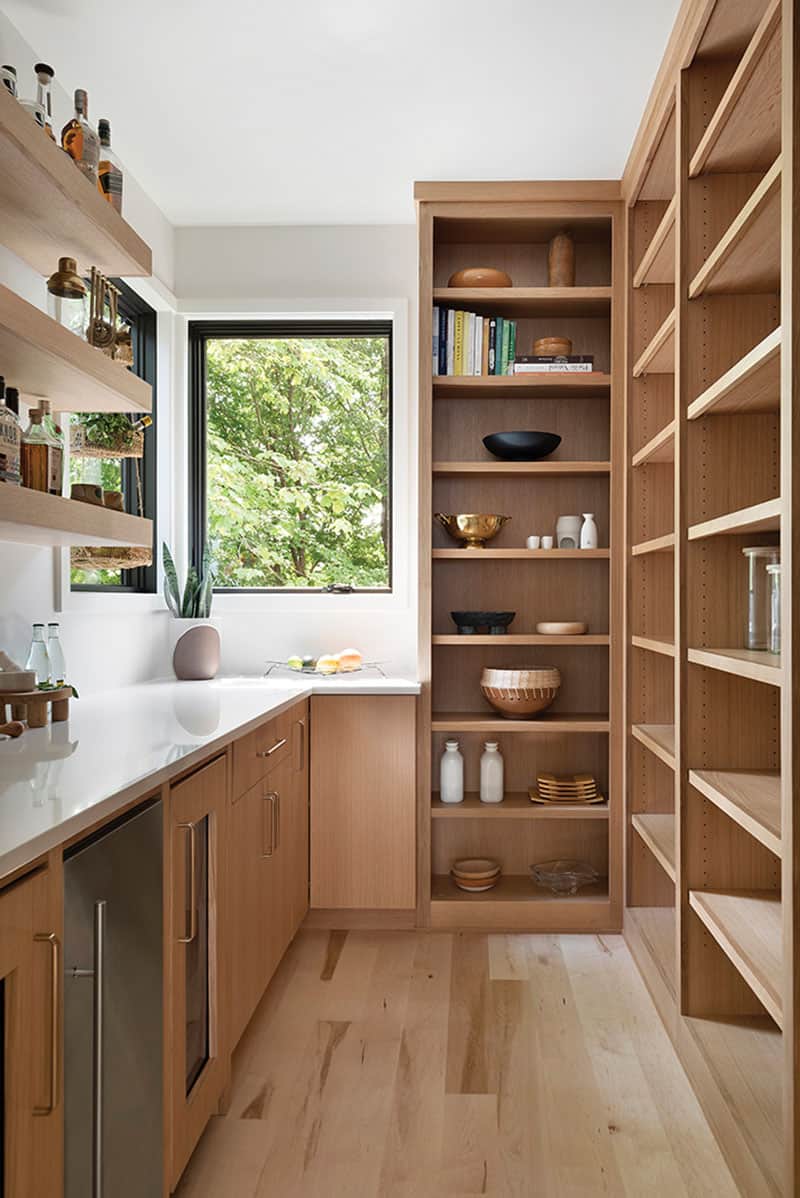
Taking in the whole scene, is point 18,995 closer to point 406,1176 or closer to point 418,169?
point 406,1176

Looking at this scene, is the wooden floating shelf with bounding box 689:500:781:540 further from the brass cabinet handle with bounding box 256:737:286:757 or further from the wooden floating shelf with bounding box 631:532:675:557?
the brass cabinet handle with bounding box 256:737:286:757

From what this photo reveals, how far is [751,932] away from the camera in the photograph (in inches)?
81.4

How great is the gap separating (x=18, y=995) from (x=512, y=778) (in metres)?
2.79

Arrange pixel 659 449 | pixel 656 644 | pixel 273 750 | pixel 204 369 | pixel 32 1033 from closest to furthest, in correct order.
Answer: pixel 32 1033
pixel 273 750
pixel 656 644
pixel 659 449
pixel 204 369

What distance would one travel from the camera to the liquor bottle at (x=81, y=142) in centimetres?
224

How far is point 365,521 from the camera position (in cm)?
404

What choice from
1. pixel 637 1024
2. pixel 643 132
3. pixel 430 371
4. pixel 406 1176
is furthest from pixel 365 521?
pixel 406 1176

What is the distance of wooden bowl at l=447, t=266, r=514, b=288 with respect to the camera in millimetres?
3486

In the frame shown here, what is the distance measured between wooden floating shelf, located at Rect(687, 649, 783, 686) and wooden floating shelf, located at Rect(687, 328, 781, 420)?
58 centimetres

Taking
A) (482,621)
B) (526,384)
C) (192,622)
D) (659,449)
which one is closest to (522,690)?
(482,621)

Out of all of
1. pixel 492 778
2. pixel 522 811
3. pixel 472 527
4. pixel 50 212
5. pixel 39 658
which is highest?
pixel 50 212

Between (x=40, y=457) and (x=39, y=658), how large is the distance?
697 millimetres

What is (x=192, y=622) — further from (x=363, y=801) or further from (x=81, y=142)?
(x=81, y=142)

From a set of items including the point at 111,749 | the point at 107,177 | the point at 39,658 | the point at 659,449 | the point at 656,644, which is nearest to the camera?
the point at 111,749
